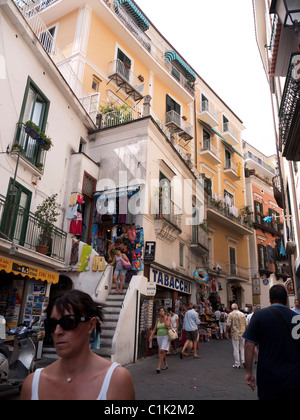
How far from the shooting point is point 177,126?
2411 centimetres

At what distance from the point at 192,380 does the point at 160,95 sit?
2075 cm

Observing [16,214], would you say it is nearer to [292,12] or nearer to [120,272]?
[120,272]

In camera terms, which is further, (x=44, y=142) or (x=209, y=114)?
(x=209, y=114)

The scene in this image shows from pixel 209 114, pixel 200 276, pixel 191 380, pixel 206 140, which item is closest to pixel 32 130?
pixel 191 380

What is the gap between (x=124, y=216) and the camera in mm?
14195

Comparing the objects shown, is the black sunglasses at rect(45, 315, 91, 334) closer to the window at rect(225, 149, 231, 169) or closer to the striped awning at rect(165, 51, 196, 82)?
the striped awning at rect(165, 51, 196, 82)

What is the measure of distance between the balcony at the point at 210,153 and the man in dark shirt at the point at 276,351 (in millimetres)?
24993

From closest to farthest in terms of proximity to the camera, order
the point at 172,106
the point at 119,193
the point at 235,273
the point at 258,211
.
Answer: the point at 119,193
the point at 172,106
the point at 235,273
the point at 258,211

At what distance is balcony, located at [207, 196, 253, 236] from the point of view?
25.1 metres

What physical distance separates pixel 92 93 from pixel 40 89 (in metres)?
5.18

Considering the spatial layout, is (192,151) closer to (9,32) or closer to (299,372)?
(9,32)

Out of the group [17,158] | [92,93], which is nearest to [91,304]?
[17,158]

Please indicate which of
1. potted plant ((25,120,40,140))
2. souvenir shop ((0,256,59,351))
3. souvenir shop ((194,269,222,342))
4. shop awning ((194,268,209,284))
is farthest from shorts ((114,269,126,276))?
shop awning ((194,268,209,284))

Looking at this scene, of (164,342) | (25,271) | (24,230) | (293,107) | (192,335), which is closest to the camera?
(293,107)
